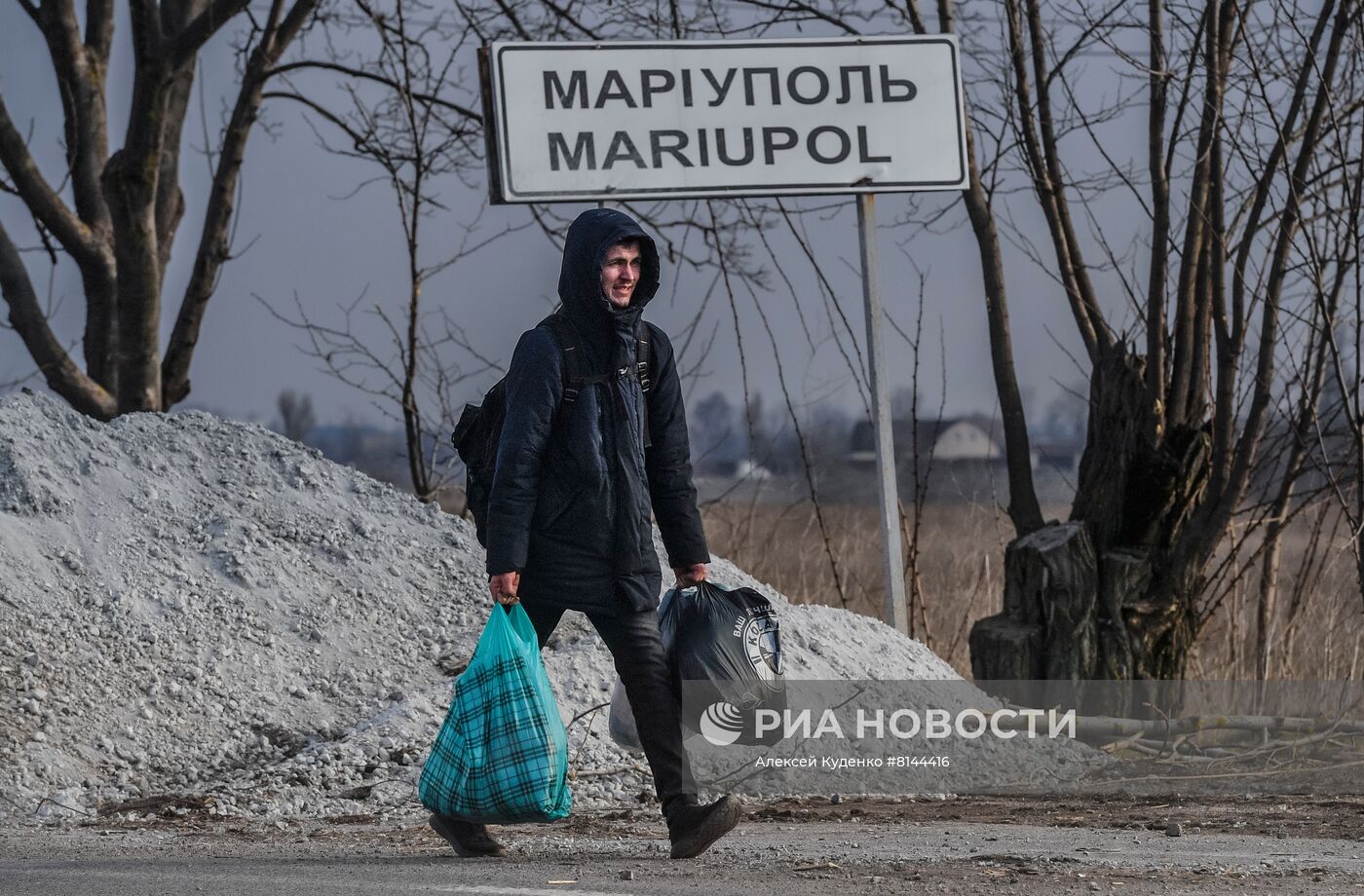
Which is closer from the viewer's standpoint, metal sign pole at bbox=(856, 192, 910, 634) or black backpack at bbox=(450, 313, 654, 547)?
black backpack at bbox=(450, 313, 654, 547)

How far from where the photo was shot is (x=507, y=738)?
13.8ft

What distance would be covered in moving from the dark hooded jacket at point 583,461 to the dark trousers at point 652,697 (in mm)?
65

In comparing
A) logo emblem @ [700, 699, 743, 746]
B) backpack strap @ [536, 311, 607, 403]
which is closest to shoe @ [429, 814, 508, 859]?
logo emblem @ [700, 699, 743, 746]

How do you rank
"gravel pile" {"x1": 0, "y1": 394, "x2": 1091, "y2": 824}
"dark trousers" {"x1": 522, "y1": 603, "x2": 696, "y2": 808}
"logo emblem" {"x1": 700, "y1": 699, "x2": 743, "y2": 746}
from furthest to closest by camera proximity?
"gravel pile" {"x1": 0, "y1": 394, "x2": 1091, "y2": 824}
"logo emblem" {"x1": 700, "y1": 699, "x2": 743, "y2": 746}
"dark trousers" {"x1": 522, "y1": 603, "x2": 696, "y2": 808}

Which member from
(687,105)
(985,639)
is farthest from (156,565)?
(985,639)

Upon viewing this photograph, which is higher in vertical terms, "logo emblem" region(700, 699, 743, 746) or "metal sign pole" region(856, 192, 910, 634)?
"metal sign pole" region(856, 192, 910, 634)

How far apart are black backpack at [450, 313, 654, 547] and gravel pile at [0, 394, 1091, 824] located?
190 cm

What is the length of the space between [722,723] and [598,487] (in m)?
1.35

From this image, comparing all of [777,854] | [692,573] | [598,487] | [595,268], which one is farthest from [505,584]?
[777,854]

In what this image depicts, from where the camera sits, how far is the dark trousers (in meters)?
4.19

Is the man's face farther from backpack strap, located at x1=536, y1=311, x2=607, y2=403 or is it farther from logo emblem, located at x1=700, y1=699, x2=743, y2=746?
logo emblem, located at x1=700, y1=699, x2=743, y2=746

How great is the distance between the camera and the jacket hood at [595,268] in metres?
4.17

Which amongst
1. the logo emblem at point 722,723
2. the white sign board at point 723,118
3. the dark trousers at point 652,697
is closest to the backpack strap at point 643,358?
the dark trousers at point 652,697

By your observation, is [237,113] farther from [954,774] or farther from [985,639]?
[954,774]
